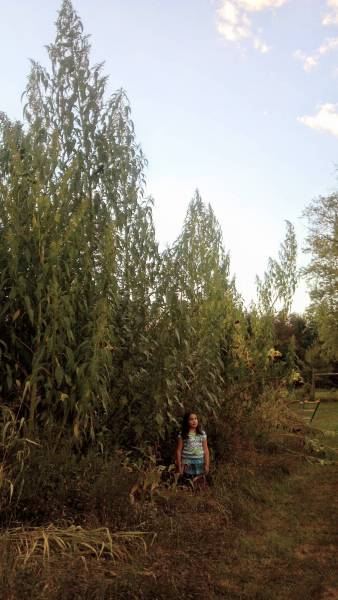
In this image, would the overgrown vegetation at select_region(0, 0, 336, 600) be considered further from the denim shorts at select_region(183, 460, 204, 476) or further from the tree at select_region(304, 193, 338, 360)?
the tree at select_region(304, 193, 338, 360)

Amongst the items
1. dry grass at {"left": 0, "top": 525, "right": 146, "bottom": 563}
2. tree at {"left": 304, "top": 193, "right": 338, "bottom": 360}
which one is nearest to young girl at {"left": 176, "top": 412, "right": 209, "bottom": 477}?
dry grass at {"left": 0, "top": 525, "right": 146, "bottom": 563}

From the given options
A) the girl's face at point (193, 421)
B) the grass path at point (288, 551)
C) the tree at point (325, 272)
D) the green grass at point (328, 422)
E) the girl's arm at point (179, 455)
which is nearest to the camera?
the grass path at point (288, 551)

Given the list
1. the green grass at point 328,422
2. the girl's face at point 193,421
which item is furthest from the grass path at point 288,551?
the green grass at point 328,422

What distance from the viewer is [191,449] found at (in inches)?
266

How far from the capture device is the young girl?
Result: 671 cm

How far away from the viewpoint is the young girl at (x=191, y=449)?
671 centimetres

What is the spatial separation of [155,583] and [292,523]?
286 centimetres

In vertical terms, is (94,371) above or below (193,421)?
above

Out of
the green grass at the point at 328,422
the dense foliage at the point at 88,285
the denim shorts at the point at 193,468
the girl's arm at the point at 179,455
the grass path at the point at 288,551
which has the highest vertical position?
the dense foliage at the point at 88,285

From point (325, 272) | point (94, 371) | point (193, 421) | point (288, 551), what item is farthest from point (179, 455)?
point (325, 272)

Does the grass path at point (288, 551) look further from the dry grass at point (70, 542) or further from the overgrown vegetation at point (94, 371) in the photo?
the dry grass at point (70, 542)

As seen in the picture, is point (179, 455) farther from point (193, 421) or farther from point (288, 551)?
point (288, 551)

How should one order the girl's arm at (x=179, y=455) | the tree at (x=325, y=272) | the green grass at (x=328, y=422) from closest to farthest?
1. the girl's arm at (x=179, y=455)
2. the green grass at (x=328, y=422)
3. the tree at (x=325, y=272)

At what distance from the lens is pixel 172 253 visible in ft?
22.4
